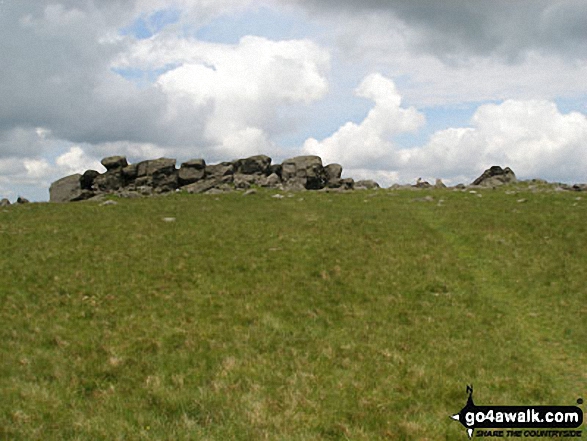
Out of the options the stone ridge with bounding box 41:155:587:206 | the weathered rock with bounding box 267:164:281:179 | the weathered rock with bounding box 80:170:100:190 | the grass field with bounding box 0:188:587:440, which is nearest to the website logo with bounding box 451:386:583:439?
the grass field with bounding box 0:188:587:440

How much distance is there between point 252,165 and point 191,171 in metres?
10.4

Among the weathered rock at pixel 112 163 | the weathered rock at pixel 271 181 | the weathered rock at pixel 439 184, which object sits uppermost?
the weathered rock at pixel 112 163

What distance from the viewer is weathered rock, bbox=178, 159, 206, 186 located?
7781 cm

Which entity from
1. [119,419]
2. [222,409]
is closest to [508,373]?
[222,409]

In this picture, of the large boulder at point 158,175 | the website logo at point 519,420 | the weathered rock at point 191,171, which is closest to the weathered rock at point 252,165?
the weathered rock at point 191,171

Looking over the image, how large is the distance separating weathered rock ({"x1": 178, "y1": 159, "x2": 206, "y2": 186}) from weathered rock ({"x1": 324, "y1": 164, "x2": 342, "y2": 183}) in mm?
21144

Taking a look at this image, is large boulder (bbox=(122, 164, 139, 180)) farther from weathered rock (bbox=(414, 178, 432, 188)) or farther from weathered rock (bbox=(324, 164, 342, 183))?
weathered rock (bbox=(414, 178, 432, 188))

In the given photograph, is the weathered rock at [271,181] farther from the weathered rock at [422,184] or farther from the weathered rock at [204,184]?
the weathered rock at [422,184]

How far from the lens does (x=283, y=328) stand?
1759 centimetres

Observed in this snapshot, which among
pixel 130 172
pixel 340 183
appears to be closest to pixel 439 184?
pixel 340 183

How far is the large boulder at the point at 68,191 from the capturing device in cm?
6856

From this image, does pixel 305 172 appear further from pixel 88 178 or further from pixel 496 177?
pixel 88 178

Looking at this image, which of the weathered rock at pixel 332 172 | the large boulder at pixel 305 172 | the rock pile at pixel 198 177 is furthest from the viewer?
the weathered rock at pixel 332 172

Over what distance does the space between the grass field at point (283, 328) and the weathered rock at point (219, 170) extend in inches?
1733
